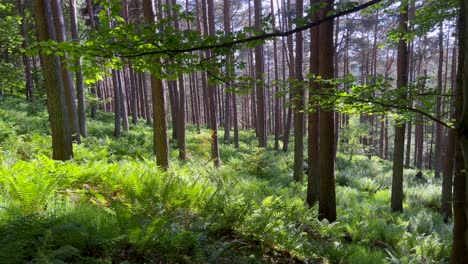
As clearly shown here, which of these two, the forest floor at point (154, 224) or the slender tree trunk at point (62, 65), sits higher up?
the slender tree trunk at point (62, 65)

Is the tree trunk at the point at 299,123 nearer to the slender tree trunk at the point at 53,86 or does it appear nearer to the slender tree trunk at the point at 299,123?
the slender tree trunk at the point at 299,123

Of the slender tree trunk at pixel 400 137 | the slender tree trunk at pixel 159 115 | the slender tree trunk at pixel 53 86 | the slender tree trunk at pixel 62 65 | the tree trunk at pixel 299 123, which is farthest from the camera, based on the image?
the tree trunk at pixel 299 123

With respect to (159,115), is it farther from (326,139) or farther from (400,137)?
(400,137)

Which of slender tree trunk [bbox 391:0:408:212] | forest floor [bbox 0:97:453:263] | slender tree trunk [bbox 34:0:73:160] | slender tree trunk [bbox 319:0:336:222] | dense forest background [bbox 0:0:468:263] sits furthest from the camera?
slender tree trunk [bbox 391:0:408:212]

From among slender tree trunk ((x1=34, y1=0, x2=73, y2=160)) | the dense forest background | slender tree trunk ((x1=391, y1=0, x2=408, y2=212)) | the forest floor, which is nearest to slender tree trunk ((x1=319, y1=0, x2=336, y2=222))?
the dense forest background

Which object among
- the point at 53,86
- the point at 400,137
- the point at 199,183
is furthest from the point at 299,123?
the point at 53,86

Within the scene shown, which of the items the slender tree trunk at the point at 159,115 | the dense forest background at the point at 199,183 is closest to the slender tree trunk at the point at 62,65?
the dense forest background at the point at 199,183

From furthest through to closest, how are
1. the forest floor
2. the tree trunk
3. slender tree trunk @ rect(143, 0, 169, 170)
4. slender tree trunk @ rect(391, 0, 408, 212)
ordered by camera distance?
the tree trunk → slender tree trunk @ rect(391, 0, 408, 212) → slender tree trunk @ rect(143, 0, 169, 170) → the forest floor

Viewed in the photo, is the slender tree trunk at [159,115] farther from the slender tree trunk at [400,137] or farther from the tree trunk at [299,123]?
the slender tree trunk at [400,137]

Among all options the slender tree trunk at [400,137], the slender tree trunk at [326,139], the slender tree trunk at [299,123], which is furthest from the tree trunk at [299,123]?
the slender tree trunk at [326,139]

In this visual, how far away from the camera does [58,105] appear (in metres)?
6.21

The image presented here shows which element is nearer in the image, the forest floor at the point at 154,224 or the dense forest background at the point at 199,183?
the forest floor at the point at 154,224

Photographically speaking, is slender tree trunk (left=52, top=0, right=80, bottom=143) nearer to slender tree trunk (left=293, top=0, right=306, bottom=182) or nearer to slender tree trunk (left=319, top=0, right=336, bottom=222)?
slender tree trunk (left=293, top=0, right=306, bottom=182)

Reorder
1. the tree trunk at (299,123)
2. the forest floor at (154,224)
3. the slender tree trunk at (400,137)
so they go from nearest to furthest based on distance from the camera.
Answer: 1. the forest floor at (154,224)
2. the slender tree trunk at (400,137)
3. the tree trunk at (299,123)
